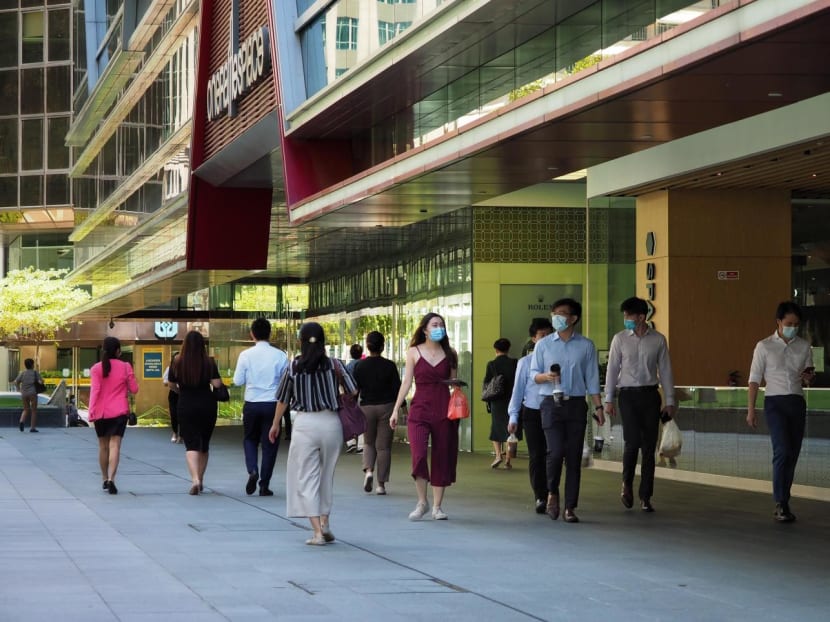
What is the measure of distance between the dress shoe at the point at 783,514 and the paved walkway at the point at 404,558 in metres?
0.09

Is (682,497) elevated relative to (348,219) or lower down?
lower down

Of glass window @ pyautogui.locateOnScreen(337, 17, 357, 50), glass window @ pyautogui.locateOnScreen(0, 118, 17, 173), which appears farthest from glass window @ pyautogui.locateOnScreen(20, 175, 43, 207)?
glass window @ pyautogui.locateOnScreen(337, 17, 357, 50)

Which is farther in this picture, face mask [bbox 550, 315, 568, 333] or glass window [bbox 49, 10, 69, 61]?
glass window [bbox 49, 10, 69, 61]

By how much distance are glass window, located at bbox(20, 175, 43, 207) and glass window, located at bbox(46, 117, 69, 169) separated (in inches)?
39.5

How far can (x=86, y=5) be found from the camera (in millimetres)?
51375

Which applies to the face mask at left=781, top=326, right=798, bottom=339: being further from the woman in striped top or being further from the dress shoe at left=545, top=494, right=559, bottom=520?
the woman in striped top

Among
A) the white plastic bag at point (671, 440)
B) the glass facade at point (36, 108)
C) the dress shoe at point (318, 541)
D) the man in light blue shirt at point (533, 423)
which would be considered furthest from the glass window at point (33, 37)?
the dress shoe at point (318, 541)

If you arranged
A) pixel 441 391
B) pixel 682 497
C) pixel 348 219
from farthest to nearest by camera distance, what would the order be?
pixel 348 219 < pixel 682 497 < pixel 441 391

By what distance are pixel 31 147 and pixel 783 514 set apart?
68.4 meters

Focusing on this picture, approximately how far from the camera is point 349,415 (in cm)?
1147

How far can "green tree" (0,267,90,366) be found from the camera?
5922 cm

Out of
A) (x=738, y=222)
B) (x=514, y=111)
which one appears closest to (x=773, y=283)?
(x=738, y=222)

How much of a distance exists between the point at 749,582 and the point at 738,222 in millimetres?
11042

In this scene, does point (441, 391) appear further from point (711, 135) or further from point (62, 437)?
point (62, 437)
